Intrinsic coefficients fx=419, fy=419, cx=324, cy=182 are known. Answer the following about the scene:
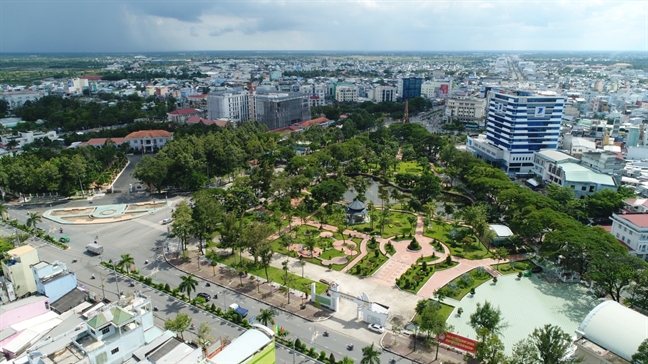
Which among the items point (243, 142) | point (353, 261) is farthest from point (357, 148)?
point (353, 261)

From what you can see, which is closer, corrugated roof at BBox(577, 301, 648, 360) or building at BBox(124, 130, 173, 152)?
corrugated roof at BBox(577, 301, 648, 360)

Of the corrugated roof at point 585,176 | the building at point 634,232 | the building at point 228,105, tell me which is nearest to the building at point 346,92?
the building at point 228,105

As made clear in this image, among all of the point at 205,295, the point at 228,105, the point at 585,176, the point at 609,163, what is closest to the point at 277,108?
the point at 228,105

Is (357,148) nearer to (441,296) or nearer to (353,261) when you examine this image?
(353,261)

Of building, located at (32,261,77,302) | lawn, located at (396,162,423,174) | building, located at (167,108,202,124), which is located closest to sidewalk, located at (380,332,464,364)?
building, located at (32,261,77,302)

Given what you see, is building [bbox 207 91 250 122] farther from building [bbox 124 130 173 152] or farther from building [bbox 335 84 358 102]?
building [bbox 335 84 358 102]

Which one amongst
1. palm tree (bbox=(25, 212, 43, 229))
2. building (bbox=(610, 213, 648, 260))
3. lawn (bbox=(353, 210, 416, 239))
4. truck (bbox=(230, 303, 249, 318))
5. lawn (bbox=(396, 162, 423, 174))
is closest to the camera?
truck (bbox=(230, 303, 249, 318))

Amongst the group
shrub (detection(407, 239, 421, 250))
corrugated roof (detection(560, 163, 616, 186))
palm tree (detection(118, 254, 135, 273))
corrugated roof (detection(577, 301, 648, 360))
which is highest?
corrugated roof (detection(560, 163, 616, 186))

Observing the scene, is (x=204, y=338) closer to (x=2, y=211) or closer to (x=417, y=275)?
(x=417, y=275)
